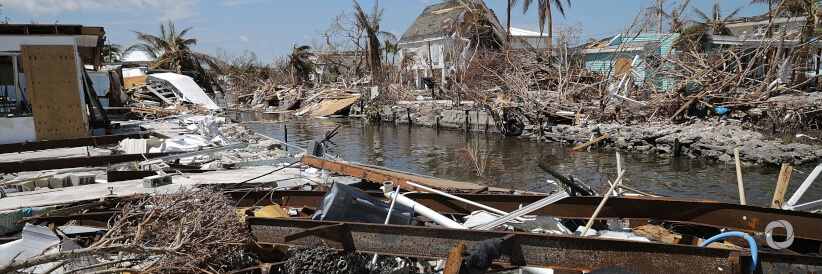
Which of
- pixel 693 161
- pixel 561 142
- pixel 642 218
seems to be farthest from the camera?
pixel 561 142

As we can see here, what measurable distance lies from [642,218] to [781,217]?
1171 millimetres

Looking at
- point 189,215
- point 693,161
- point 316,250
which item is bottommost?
point 693,161

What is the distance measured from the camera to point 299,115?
3666 cm

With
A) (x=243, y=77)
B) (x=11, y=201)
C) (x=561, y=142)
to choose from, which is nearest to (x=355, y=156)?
(x=561, y=142)

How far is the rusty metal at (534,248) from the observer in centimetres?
376

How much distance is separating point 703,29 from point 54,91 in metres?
29.8

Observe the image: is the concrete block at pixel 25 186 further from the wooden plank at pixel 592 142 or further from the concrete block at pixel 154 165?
the wooden plank at pixel 592 142

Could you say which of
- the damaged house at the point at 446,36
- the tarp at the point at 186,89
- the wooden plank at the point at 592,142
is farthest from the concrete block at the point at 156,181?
the damaged house at the point at 446,36

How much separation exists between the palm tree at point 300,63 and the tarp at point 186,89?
15499 mm

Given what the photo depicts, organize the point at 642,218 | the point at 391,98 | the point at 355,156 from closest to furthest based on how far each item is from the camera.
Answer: the point at 642,218, the point at 355,156, the point at 391,98

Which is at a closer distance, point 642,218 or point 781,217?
point 781,217

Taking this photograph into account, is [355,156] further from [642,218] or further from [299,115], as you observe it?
[299,115]

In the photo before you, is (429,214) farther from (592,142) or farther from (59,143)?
(592,142)

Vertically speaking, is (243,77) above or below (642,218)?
above
